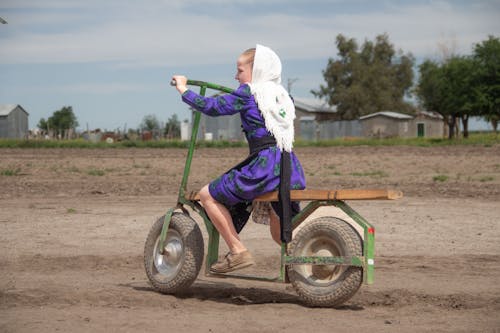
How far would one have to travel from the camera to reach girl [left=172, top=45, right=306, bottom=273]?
6508 millimetres

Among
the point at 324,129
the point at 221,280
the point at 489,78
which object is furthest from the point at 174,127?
the point at 221,280

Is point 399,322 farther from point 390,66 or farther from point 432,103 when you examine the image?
point 390,66

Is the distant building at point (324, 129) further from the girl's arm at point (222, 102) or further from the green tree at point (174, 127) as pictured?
the girl's arm at point (222, 102)

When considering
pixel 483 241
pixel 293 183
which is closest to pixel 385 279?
pixel 293 183

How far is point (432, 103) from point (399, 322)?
71.1 meters

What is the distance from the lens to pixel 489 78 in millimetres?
66000

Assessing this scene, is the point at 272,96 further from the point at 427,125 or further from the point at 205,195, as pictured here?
the point at 427,125

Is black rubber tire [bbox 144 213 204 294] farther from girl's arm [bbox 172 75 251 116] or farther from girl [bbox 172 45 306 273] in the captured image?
girl's arm [bbox 172 75 251 116]

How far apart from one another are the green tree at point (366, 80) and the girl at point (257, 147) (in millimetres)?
91873

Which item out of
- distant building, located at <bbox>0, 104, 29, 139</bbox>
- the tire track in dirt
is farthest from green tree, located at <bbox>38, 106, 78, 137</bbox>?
the tire track in dirt

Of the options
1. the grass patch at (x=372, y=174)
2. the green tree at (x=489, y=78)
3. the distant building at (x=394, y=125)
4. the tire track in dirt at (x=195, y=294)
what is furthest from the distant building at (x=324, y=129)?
the tire track in dirt at (x=195, y=294)

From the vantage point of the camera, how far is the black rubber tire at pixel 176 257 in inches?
275

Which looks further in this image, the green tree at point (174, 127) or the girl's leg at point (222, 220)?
the green tree at point (174, 127)

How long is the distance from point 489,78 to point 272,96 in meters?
62.4
